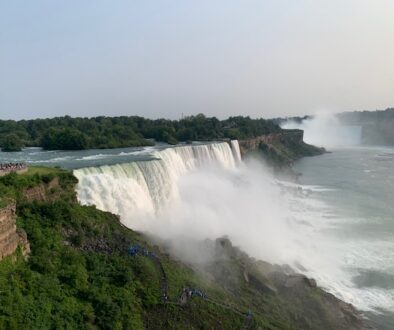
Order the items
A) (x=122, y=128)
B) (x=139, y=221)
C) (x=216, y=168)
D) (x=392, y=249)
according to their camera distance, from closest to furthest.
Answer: (x=139, y=221)
(x=392, y=249)
(x=216, y=168)
(x=122, y=128)

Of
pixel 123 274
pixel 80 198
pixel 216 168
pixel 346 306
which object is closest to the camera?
pixel 123 274

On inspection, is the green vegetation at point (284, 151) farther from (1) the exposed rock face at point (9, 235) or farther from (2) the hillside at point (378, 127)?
(1) the exposed rock face at point (9, 235)

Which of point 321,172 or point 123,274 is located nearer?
point 123,274

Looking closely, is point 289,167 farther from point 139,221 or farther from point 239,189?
point 139,221

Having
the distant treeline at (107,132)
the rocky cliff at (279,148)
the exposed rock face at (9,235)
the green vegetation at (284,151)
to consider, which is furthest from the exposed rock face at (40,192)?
→ the green vegetation at (284,151)

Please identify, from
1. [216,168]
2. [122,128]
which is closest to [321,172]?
[216,168]

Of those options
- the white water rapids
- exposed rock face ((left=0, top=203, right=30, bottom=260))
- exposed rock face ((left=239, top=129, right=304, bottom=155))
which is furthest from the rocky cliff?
exposed rock face ((left=0, top=203, right=30, bottom=260))

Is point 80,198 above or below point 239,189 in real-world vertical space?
above
